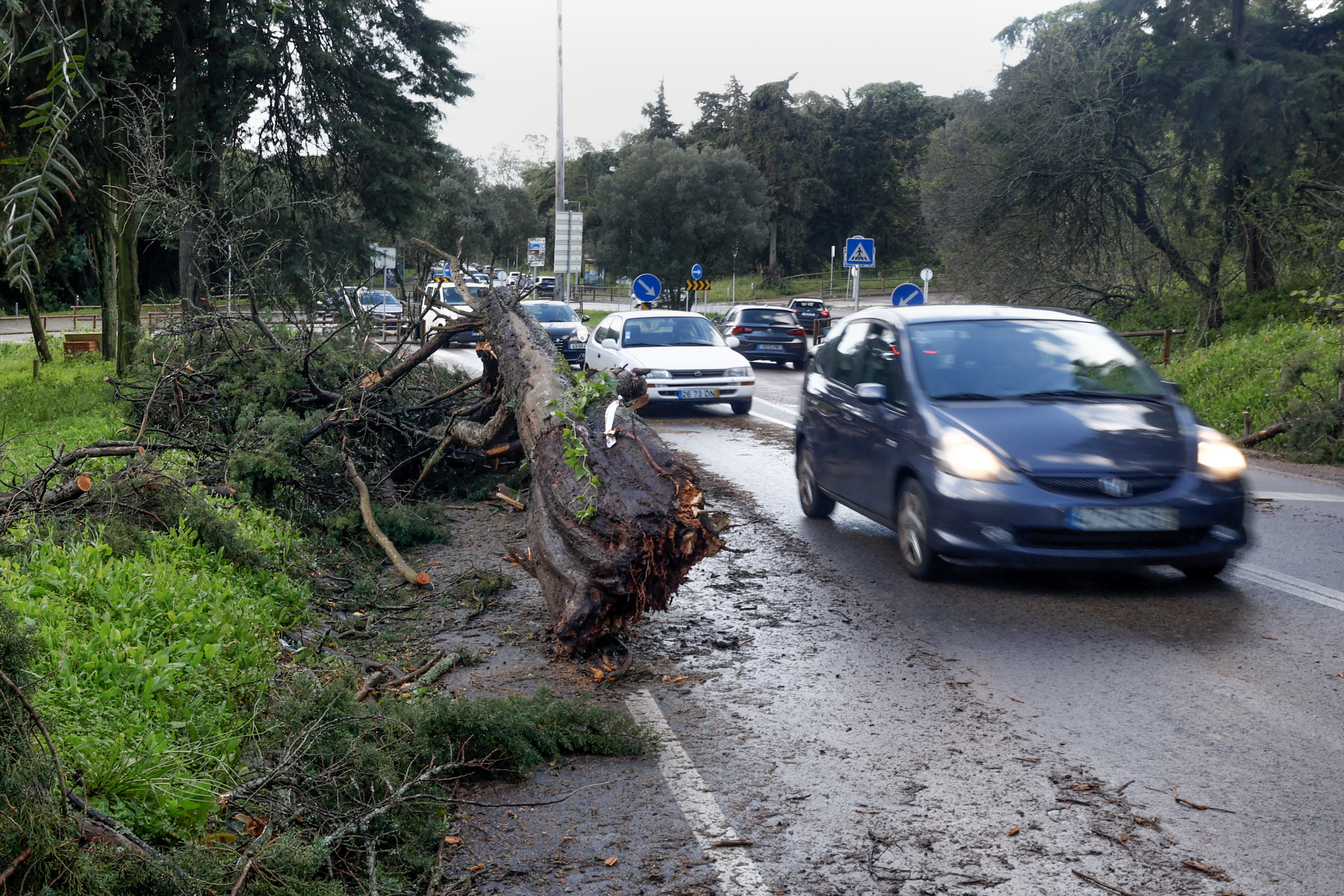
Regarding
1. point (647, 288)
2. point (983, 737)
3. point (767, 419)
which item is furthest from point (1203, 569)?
point (647, 288)

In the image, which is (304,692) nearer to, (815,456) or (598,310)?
(815,456)

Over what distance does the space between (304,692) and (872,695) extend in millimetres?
2513

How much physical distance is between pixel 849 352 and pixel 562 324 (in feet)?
67.5

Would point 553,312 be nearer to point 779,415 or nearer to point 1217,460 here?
point 779,415

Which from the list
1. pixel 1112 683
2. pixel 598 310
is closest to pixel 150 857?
pixel 1112 683

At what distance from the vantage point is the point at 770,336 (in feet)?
92.5

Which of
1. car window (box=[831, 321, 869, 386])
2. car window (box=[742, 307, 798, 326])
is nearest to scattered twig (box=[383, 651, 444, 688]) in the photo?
car window (box=[831, 321, 869, 386])

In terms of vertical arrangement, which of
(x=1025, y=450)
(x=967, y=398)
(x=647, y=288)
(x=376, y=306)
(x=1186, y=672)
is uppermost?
(x=647, y=288)

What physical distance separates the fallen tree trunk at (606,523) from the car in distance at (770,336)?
69.9 ft

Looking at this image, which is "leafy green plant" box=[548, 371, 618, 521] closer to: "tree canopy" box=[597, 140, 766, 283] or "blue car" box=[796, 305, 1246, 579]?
"blue car" box=[796, 305, 1246, 579]

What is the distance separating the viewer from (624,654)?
596 cm

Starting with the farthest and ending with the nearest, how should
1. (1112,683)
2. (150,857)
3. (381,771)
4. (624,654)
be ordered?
(624,654) < (1112,683) < (381,771) < (150,857)

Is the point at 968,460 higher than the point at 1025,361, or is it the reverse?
the point at 1025,361

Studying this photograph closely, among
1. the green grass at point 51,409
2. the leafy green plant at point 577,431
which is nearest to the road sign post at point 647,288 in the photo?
the green grass at point 51,409
